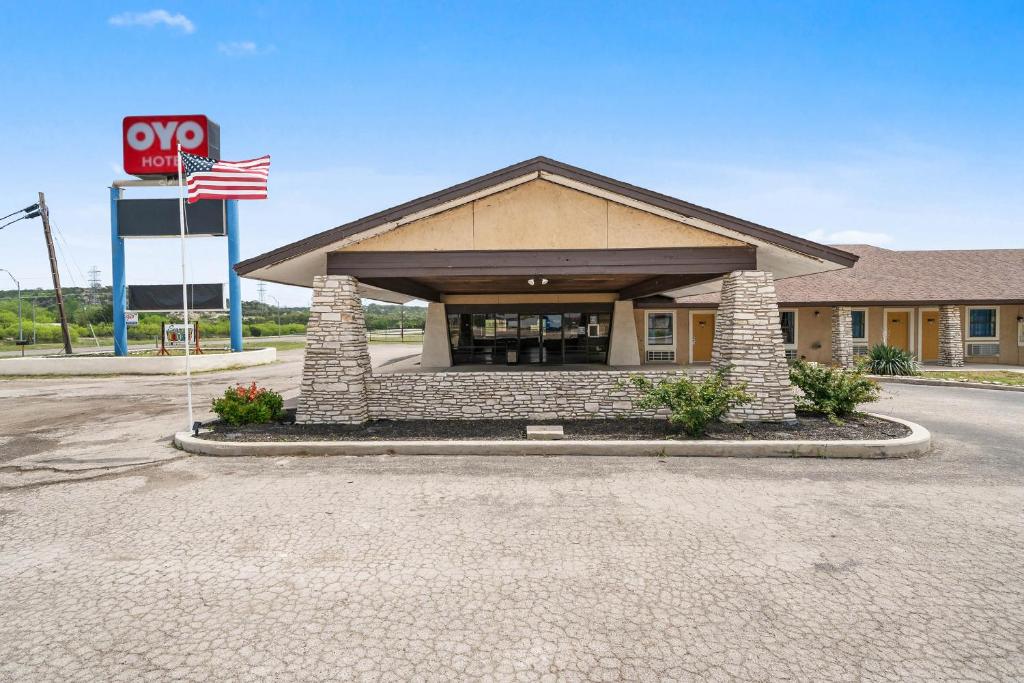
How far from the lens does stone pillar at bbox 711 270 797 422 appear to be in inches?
418

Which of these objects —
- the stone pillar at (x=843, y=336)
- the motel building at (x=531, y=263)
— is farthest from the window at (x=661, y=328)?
the motel building at (x=531, y=263)

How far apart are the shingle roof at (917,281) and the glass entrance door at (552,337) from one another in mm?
5698

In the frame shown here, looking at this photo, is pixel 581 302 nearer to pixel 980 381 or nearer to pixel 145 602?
pixel 980 381

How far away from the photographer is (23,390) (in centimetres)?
1872

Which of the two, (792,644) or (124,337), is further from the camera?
(124,337)

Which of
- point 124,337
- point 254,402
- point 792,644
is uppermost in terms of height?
point 124,337

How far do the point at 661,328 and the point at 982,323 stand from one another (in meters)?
14.3

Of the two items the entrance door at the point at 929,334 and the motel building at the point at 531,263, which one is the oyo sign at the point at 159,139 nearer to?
the motel building at the point at 531,263

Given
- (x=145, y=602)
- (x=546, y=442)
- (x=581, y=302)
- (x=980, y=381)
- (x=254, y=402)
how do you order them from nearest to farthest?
(x=145, y=602), (x=546, y=442), (x=254, y=402), (x=980, y=381), (x=581, y=302)

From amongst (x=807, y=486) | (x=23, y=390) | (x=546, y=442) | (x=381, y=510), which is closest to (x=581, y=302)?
(x=546, y=442)

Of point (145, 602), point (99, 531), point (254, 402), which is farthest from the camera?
point (254, 402)

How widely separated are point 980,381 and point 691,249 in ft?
43.5

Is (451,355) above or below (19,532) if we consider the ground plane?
above

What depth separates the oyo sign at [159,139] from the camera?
24188mm
